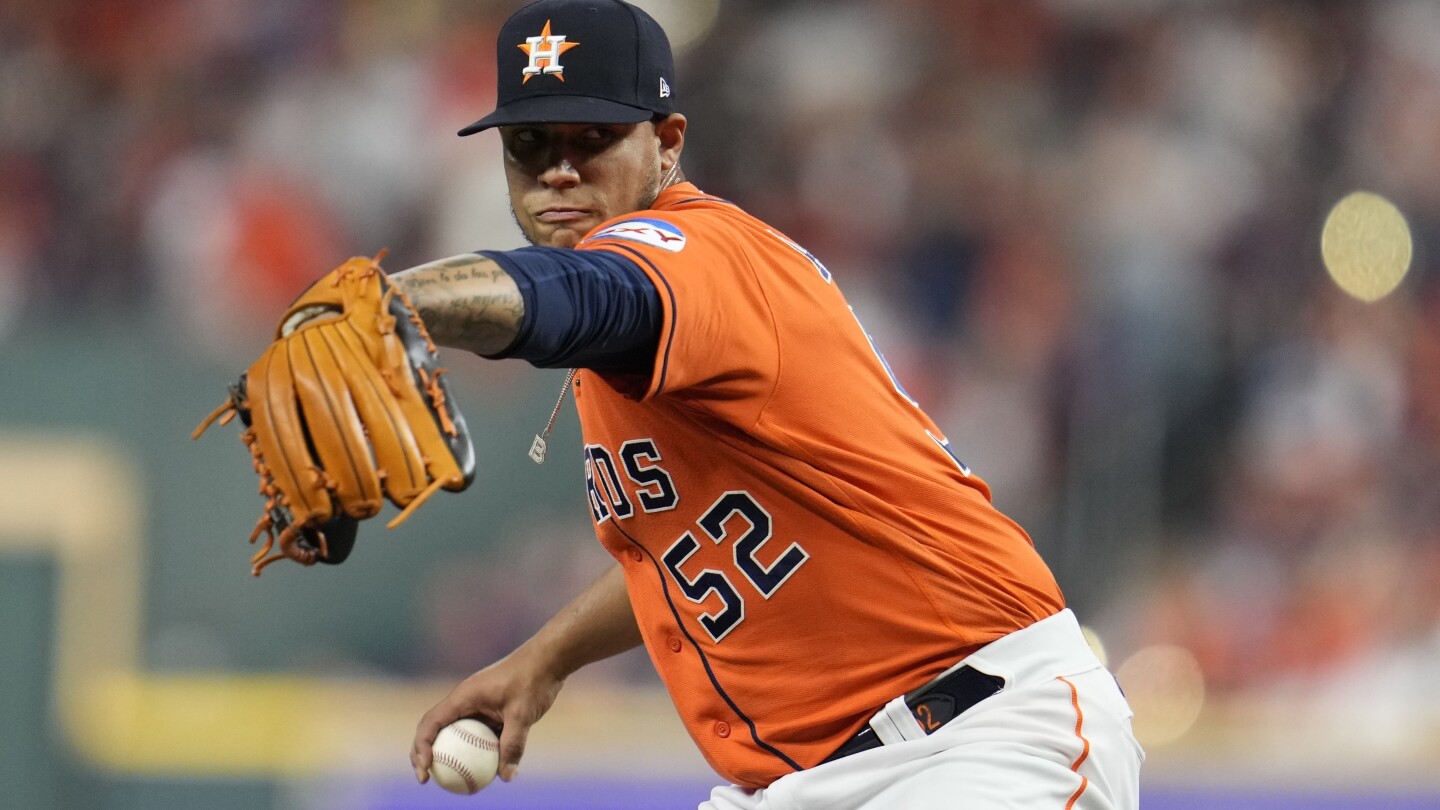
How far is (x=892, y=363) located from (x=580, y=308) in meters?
4.54

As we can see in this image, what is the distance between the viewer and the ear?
2762 mm

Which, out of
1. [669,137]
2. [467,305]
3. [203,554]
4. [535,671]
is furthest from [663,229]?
[203,554]

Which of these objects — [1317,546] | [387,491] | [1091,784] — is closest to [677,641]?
[1091,784]

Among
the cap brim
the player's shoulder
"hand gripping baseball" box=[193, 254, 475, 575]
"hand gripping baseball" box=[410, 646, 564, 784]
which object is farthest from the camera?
"hand gripping baseball" box=[410, 646, 564, 784]

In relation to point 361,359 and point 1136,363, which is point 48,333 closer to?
point 1136,363

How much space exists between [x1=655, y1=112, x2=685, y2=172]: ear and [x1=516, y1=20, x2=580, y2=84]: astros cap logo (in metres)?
0.26

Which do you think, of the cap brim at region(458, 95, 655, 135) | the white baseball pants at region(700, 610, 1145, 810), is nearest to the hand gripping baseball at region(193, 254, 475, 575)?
the cap brim at region(458, 95, 655, 135)

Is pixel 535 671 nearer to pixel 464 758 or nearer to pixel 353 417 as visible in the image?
pixel 464 758

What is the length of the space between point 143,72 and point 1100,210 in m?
4.54

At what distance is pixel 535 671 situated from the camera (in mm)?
3223

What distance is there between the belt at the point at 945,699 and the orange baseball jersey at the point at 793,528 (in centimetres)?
3

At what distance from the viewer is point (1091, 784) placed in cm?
256

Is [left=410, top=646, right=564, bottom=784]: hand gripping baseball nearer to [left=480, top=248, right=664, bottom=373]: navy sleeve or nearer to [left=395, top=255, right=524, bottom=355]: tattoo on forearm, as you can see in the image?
[left=480, top=248, right=664, bottom=373]: navy sleeve

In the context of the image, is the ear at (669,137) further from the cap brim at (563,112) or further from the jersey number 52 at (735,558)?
the jersey number 52 at (735,558)
